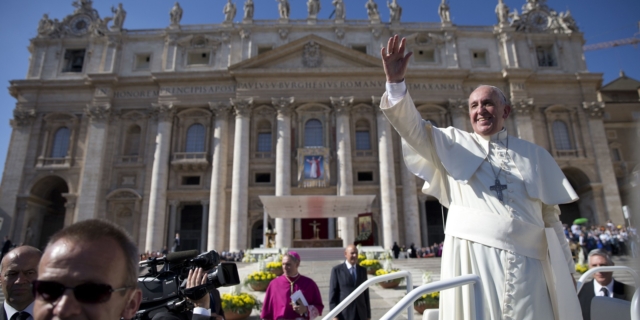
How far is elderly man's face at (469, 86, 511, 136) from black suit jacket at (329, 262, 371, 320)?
380cm

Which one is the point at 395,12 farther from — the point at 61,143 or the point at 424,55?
the point at 61,143

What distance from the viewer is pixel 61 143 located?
3161 cm

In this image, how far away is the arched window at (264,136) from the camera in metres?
31.5

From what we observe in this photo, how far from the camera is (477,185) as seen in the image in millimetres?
2965

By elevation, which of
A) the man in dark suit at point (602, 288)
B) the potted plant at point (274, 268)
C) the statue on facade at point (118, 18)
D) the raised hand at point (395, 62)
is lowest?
the potted plant at point (274, 268)

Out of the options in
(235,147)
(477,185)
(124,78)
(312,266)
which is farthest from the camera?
(124,78)

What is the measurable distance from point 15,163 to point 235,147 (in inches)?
657

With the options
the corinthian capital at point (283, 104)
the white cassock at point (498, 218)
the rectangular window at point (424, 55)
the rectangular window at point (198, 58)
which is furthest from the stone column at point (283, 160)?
the white cassock at point (498, 218)

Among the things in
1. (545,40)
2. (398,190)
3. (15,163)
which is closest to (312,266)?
(398,190)

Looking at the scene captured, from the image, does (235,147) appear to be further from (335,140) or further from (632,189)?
(632,189)

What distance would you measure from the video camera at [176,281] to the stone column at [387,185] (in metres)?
24.8

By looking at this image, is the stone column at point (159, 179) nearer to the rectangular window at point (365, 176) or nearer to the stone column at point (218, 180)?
the stone column at point (218, 180)

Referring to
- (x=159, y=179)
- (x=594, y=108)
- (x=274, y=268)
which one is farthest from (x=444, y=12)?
(x=274, y=268)

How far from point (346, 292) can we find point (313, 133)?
2537 centimetres
